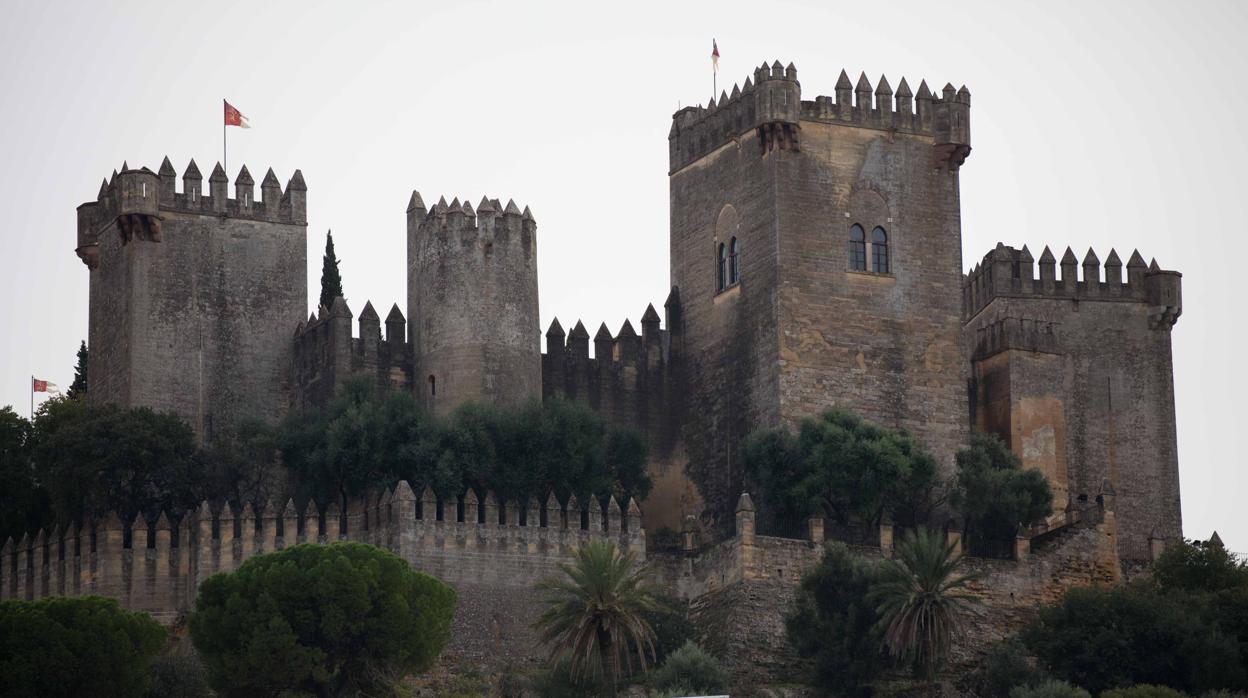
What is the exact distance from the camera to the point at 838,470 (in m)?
70.8

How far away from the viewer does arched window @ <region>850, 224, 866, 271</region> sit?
248 feet

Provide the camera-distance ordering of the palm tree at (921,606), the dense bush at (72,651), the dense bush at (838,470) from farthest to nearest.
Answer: the dense bush at (838,470) → the palm tree at (921,606) → the dense bush at (72,651)

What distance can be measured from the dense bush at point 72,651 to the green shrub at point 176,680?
1.93 ft

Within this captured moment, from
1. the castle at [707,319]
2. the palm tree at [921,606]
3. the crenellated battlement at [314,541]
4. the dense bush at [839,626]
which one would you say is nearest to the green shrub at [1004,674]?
the palm tree at [921,606]

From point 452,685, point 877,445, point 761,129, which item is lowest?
point 452,685

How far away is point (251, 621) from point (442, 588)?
454 cm

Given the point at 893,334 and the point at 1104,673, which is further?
the point at 893,334

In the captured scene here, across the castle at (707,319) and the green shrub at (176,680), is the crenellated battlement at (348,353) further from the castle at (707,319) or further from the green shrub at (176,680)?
the green shrub at (176,680)

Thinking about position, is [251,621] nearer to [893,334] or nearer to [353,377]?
[353,377]

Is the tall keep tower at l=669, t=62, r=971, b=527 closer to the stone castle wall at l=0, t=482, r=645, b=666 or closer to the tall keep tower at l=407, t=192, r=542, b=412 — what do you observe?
the tall keep tower at l=407, t=192, r=542, b=412

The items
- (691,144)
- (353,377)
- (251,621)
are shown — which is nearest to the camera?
(251,621)

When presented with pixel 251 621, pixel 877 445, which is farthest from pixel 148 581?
pixel 877 445

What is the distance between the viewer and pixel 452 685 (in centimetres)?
6588

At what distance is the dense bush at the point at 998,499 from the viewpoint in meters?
72.4
